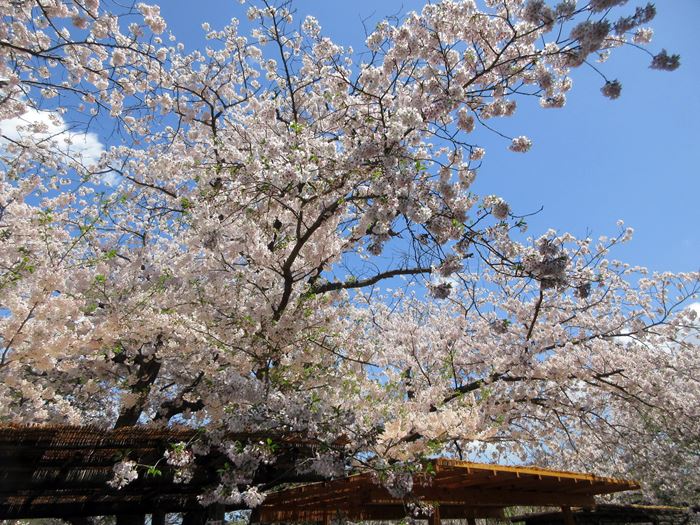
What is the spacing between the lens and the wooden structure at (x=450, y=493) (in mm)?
5387

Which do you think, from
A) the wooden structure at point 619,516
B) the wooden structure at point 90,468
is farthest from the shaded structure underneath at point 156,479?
the wooden structure at point 619,516

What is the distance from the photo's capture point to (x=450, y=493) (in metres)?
6.72

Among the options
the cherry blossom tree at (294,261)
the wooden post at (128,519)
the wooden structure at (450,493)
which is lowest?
the wooden post at (128,519)

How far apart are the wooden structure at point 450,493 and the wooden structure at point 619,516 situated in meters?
1.70

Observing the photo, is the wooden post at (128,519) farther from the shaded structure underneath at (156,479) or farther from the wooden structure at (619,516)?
the wooden structure at (619,516)

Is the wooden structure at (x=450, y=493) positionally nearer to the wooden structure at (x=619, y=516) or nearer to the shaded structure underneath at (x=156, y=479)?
the shaded structure underneath at (x=156, y=479)

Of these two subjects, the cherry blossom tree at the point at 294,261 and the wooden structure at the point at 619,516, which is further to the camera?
the wooden structure at the point at 619,516

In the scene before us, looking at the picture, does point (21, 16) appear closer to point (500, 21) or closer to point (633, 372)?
point (500, 21)

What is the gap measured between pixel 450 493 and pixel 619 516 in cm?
708

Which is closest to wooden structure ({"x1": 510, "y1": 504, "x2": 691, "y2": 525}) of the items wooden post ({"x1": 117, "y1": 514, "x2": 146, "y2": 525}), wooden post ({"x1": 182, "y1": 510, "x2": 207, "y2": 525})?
wooden post ({"x1": 182, "y1": 510, "x2": 207, "y2": 525})

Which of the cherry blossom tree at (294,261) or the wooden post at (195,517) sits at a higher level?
the cherry blossom tree at (294,261)

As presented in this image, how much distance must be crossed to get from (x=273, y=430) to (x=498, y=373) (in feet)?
14.1

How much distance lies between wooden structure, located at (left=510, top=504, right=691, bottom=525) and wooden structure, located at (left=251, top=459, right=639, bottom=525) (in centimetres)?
170

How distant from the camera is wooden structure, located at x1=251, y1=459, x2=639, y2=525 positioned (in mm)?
5387
